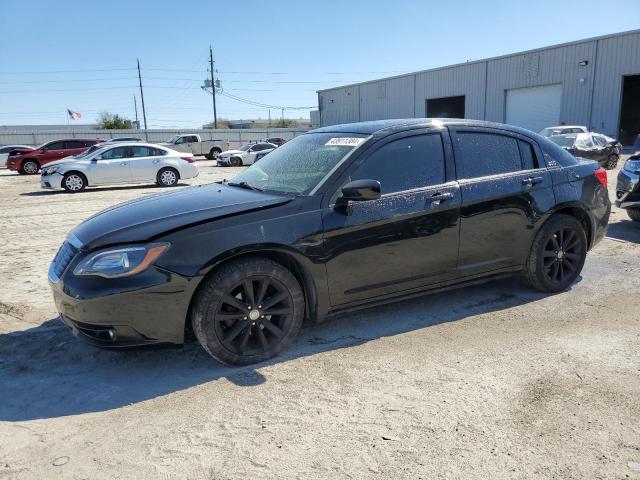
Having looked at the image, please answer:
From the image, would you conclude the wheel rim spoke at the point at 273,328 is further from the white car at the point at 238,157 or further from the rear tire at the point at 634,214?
the white car at the point at 238,157

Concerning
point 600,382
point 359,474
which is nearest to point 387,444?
point 359,474

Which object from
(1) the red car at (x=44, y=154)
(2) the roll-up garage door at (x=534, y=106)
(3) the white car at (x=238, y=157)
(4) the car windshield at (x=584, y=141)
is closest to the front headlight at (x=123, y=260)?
(4) the car windshield at (x=584, y=141)

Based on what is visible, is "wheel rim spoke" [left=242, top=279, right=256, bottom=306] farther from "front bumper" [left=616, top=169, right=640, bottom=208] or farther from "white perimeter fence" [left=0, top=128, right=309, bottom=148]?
"white perimeter fence" [left=0, top=128, right=309, bottom=148]

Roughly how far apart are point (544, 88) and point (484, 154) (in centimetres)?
3320

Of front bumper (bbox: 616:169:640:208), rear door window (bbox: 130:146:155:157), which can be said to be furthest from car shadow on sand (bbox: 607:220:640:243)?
rear door window (bbox: 130:146:155:157)

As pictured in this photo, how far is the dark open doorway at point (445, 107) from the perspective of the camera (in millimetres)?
43144

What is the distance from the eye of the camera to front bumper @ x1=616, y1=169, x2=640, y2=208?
25.6 feet

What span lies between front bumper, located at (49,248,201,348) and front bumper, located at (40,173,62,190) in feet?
45.8

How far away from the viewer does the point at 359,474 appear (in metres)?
2.48

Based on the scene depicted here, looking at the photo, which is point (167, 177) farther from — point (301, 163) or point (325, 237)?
point (325, 237)

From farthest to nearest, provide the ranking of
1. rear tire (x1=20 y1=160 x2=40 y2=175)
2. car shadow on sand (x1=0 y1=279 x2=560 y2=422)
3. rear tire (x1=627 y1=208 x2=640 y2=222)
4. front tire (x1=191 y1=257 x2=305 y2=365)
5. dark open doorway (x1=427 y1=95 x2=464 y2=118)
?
dark open doorway (x1=427 y1=95 x2=464 y2=118), rear tire (x1=20 y1=160 x2=40 y2=175), rear tire (x1=627 y1=208 x2=640 y2=222), front tire (x1=191 y1=257 x2=305 y2=365), car shadow on sand (x1=0 y1=279 x2=560 y2=422)

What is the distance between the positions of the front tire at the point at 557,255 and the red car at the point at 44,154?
24.4 metres

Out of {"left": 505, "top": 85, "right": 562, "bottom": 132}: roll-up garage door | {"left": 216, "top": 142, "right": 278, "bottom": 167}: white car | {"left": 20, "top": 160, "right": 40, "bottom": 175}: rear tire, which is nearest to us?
{"left": 20, "top": 160, "right": 40, "bottom": 175}: rear tire

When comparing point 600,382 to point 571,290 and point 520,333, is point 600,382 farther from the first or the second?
point 571,290
